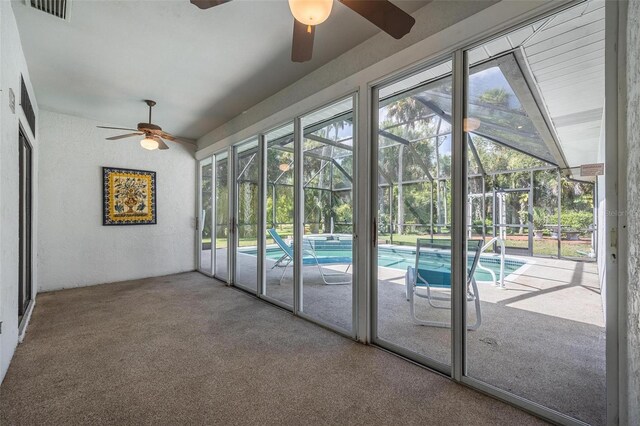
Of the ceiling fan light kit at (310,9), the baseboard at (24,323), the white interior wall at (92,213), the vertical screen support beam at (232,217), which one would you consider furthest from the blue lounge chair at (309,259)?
the baseboard at (24,323)

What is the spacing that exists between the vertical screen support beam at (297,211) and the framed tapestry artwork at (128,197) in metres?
3.41

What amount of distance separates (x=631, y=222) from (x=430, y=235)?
1.33m

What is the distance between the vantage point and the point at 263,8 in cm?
224

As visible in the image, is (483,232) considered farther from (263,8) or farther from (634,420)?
(263,8)

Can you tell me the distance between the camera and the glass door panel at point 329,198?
3.14m

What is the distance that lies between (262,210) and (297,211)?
796mm

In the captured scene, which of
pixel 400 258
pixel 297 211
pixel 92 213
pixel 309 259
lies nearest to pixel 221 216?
pixel 92 213

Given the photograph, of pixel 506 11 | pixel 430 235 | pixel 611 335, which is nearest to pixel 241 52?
pixel 506 11

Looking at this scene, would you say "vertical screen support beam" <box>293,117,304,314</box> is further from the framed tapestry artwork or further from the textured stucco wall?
the framed tapestry artwork

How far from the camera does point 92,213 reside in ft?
15.8

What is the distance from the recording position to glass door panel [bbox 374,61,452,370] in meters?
2.36

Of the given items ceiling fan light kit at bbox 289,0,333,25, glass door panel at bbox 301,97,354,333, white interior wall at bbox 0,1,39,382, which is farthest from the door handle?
white interior wall at bbox 0,1,39,382

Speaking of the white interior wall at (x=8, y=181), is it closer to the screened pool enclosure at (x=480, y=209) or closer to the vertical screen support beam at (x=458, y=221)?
the screened pool enclosure at (x=480, y=209)

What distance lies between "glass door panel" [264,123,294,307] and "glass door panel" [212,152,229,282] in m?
1.07
